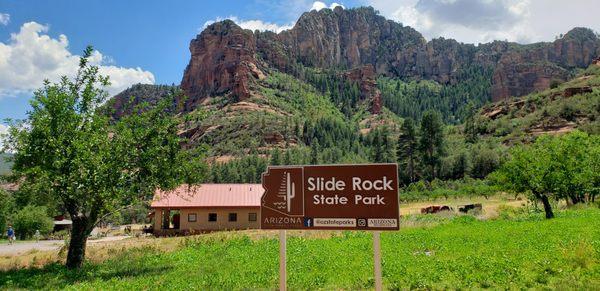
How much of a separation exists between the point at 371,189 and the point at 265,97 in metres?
174

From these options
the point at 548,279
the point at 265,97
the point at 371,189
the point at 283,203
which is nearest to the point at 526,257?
the point at 548,279

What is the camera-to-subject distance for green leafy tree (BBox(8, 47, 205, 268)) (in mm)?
15938

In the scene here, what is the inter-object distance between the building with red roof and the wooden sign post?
31.9 m

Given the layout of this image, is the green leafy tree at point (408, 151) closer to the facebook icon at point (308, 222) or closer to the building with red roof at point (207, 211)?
the building with red roof at point (207, 211)

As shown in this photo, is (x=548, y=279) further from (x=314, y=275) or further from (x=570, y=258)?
(x=314, y=275)

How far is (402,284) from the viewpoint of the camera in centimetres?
1086

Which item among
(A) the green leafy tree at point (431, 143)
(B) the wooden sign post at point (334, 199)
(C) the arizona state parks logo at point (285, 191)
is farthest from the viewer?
(A) the green leafy tree at point (431, 143)

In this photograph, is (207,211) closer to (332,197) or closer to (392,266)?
(392,266)

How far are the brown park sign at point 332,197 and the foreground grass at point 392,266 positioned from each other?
3.30 m

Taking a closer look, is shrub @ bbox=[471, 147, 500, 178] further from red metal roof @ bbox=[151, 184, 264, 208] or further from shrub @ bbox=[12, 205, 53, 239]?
shrub @ bbox=[12, 205, 53, 239]

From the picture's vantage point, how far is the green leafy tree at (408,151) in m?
91.2

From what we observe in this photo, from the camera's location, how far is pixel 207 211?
41.0 m

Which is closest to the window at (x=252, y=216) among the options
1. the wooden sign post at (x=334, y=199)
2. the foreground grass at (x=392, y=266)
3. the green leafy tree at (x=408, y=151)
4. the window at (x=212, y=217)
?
the window at (x=212, y=217)

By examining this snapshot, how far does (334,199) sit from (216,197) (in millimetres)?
34459
